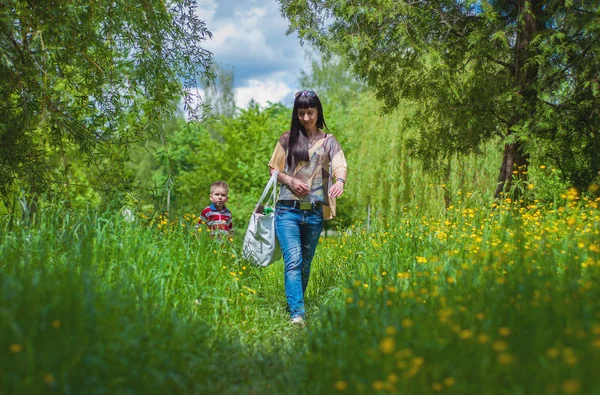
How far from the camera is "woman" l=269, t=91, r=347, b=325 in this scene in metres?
5.36

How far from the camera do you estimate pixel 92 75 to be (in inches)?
271

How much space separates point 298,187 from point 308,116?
707mm

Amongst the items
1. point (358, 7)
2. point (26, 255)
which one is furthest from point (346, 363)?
point (358, 7)

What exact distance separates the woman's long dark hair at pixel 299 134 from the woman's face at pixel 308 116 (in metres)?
0.03

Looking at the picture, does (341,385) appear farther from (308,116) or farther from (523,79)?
(523,79)

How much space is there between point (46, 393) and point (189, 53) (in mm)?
4828

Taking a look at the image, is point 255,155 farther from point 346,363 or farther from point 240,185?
point 346,363

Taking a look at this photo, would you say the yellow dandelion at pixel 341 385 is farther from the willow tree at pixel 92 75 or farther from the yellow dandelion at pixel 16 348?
the willow tree at pixel 92 75

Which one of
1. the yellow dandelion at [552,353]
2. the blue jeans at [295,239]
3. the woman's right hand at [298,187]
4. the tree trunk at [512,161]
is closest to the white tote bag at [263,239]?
the blue jeans at [295,239]

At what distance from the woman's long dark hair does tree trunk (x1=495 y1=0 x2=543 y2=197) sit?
13.8 feet

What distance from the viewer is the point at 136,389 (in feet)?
9.32

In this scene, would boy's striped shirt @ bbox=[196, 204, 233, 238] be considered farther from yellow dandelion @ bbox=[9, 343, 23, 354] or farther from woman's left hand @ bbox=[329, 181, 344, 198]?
yellow dandelion @ bbox=[9, 343, 23, 354]

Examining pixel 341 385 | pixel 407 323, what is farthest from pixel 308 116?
pixel 341 385

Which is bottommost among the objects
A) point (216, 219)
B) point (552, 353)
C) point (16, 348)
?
point (552, 353)
